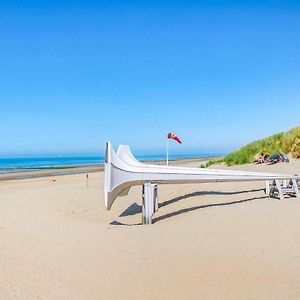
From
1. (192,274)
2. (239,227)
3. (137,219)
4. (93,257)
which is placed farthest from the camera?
(137,219)

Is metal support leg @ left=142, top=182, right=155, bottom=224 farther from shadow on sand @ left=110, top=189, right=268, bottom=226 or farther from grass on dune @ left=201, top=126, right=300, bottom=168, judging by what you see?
grass on dune @ left=201, top=126, right=300, bottom=168

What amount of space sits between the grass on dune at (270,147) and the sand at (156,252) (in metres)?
11.8

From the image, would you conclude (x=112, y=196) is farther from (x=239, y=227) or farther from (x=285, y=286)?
(x=285, y=286)

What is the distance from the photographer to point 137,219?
11.1 meters

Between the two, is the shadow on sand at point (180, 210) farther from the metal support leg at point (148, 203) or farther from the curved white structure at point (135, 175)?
the curved white structure at point (135, 175)

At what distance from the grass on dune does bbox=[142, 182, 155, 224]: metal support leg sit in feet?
46.6

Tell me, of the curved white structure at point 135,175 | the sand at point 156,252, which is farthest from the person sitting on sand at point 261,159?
the curved white structure at point 135,175

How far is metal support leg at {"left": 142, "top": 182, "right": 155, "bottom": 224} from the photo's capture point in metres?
9.67

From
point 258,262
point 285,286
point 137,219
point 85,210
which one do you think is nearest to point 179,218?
point 137,219

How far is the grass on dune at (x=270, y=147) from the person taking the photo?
73.4 feet

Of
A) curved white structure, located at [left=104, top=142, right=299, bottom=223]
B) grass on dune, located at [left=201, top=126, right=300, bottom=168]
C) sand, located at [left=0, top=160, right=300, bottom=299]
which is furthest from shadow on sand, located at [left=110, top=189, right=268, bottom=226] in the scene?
grass on dune, located at [left=201, top=126, right=300, bottom=168]

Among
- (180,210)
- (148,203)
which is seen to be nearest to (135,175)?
(148,203)

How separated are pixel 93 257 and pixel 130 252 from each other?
720 mm

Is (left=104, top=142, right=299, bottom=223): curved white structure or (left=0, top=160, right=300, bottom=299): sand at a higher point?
(left=104, top=142, right=299, bottom=223): curved white structure
